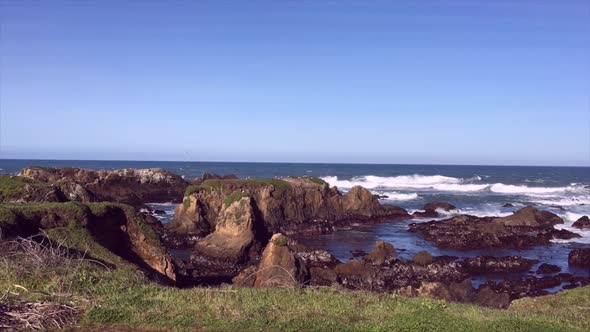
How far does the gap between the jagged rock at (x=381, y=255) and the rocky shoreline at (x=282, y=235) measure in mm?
57

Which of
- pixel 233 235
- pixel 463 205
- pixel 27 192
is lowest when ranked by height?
pixel 463 205

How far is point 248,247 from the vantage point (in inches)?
1069

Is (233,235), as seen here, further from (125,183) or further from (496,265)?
(125,183)

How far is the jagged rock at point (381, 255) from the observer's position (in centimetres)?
2614

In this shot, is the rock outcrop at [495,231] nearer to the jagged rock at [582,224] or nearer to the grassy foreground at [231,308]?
the jagged rock at [582,224]

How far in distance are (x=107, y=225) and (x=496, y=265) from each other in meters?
19.7

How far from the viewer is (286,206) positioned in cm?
3950

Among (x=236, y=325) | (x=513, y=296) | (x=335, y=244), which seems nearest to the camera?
(x=236, y=325)

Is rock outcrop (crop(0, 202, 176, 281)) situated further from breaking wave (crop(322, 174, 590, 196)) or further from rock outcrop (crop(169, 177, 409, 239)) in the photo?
breaking wave (crop(322, 174, 590, 196))

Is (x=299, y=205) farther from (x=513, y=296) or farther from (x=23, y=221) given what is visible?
(x=23, y=221)

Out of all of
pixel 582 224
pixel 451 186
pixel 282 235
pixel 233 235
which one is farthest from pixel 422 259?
pixel 451 186

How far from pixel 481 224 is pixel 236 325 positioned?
106 ft

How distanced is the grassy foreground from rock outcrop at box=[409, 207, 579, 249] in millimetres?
23190

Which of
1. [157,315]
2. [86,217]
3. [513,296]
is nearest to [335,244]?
[513,296]
